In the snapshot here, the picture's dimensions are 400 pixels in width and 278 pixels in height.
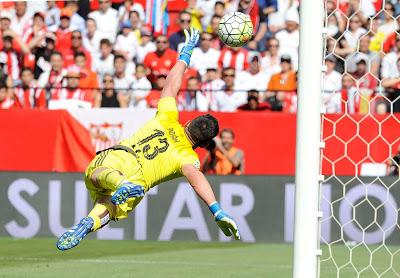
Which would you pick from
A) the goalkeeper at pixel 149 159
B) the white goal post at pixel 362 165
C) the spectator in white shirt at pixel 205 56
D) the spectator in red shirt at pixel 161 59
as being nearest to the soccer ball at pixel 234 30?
the goalkeeper at pixel 149 159

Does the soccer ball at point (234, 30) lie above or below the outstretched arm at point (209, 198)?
above

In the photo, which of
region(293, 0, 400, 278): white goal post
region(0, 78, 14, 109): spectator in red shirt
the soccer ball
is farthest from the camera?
region(0, 78, 14, 109): spectator in red shirt

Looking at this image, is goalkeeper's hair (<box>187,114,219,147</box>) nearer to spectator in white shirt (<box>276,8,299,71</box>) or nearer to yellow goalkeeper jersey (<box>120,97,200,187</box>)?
yellow goalkeeper jersey (<box>120,97,200,187</box>)

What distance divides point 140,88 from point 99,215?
7376mm

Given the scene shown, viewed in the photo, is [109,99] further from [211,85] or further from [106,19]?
[106,19]

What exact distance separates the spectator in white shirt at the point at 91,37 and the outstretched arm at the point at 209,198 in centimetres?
926

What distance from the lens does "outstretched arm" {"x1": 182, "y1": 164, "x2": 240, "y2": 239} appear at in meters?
7.60

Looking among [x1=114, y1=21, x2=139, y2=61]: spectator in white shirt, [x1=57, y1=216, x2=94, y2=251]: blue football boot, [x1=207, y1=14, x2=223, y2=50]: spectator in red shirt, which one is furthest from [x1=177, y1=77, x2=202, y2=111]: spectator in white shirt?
[x1=57, y1=216, x2=94, y2=251]: blue football boot

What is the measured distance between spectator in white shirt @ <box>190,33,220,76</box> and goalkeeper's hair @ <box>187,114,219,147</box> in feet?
25.7

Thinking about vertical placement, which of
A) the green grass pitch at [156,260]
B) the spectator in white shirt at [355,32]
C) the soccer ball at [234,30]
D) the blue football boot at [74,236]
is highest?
the spectator in white shirt at [355,32]

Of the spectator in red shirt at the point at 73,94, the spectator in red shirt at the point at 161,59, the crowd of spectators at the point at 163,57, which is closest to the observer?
the crowd of spectators at the point at 163,57

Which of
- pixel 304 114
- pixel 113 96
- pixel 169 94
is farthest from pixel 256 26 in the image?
Answer: pixel 304 114

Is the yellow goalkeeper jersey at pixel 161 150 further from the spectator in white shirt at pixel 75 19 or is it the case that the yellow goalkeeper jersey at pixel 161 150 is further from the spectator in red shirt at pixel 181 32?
the spectator in white shirt at pixel 75 19

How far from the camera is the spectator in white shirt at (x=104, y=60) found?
1705 cm
